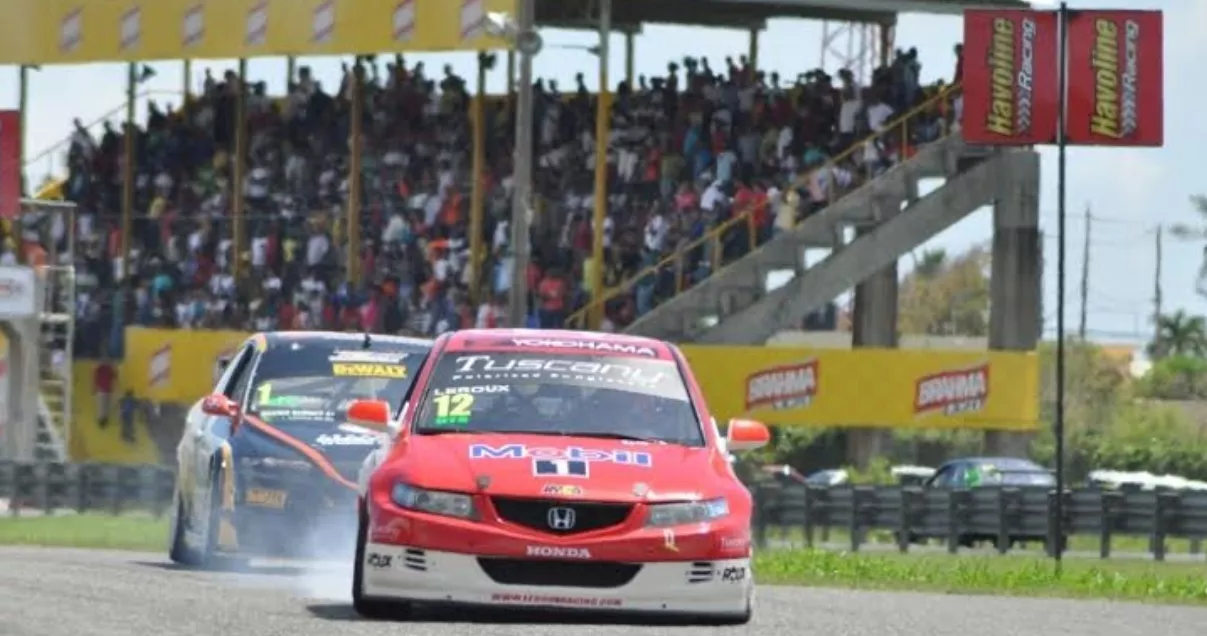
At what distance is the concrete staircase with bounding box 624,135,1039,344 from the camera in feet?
135

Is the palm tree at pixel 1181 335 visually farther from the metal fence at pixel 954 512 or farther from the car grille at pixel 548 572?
the car grille at pixel 548 572

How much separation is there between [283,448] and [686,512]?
600cm

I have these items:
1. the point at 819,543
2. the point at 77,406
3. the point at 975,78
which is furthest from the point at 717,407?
the point at 77,406

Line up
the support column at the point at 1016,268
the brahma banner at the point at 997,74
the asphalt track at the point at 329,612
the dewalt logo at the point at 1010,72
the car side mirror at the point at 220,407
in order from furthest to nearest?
1. the support column at the point at 1016,268
2. the dewalt logo at the point at 1010,72
3. the brahma banner at the point at 997,74
4. the car side mirror at the point at 220,407
5. the asphalt track at the point at 329,612

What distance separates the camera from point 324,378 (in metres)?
20.8

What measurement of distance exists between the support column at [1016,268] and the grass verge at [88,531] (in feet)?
38.7

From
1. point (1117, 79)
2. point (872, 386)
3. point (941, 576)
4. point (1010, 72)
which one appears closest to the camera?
point (941, 576)

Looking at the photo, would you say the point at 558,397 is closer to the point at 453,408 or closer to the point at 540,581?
the point at 453,408

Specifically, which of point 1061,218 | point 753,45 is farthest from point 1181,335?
point 1061,218

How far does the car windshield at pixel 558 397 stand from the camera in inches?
607

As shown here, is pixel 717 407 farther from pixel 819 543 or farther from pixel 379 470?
pixel 379 470

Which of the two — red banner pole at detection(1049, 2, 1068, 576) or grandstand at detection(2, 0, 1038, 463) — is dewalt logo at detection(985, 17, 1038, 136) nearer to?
grandstand at detection(2, 0, 1038, 463)

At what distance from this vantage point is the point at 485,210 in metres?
43.3

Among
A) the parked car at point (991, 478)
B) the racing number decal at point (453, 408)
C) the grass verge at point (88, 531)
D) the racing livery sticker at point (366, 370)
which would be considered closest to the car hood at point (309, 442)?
the racing livery sticker at point (366, 370)
